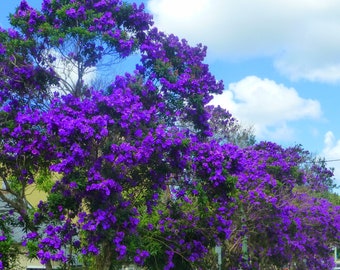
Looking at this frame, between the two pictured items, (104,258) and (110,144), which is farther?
(104,258)

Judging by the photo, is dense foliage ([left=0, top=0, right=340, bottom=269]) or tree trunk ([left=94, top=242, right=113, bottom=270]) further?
tree trunk ([left=94, top=242, right=113, bottom=270])

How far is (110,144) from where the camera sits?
9.14 m

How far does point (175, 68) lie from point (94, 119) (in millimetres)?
3308

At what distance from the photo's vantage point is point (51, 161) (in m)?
10.1

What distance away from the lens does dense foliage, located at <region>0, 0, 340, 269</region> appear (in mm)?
9062

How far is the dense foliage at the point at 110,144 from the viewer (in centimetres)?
906

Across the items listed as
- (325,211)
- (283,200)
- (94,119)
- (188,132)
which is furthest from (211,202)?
(325,211)

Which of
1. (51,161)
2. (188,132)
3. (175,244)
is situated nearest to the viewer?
(51,161)

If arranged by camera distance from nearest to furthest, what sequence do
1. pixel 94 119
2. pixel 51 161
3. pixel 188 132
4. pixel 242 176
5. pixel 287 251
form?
pixel 94 119
pixel 51 161
pixel 188 132
pixel 242 176
pixel 287 251

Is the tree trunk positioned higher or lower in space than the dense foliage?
lower

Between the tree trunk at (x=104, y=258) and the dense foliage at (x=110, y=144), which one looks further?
the tree trunk at (x=104, y=258)

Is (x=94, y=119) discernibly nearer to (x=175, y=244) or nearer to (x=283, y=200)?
(x=175, y=244)

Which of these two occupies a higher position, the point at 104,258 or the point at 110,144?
the point at 110,144

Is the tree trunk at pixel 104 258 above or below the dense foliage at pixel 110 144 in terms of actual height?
below
